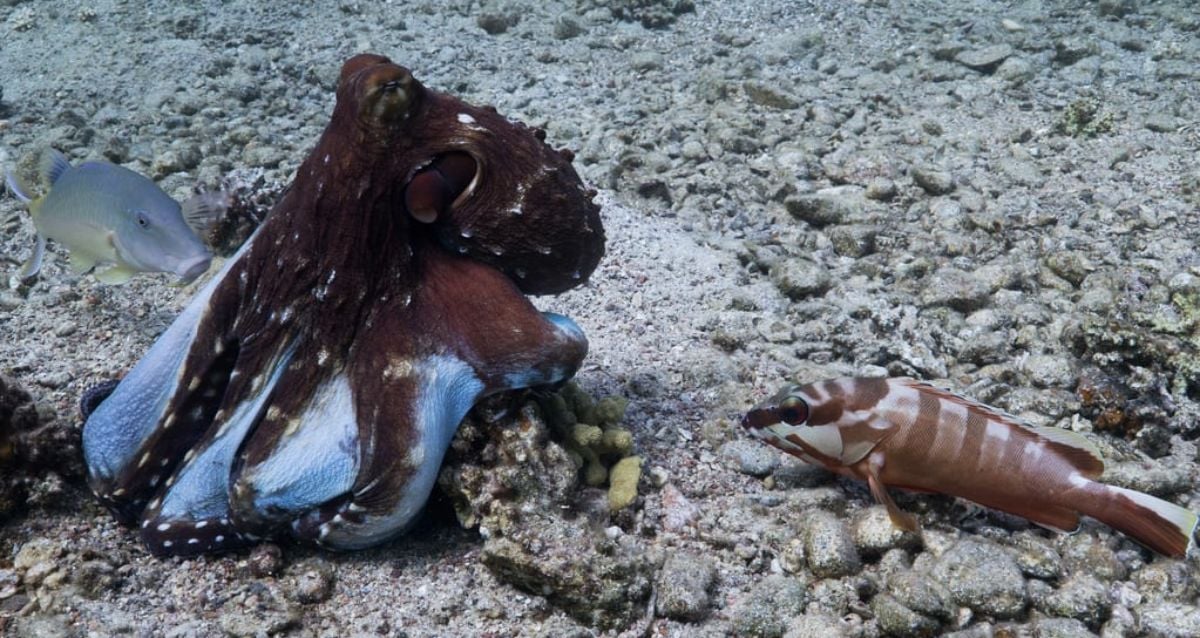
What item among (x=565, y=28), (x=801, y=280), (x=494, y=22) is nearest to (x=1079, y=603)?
(x=801, y=280)

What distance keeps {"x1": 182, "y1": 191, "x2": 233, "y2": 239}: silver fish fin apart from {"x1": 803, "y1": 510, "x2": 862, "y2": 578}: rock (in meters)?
3.80

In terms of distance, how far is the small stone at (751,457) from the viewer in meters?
3.08

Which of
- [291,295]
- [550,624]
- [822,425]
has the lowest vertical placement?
[550,624]

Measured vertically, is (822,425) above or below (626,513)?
above

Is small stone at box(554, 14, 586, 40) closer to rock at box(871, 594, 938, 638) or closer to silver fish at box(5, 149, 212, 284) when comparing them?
silver fish at box(5, 149, 212, 284)

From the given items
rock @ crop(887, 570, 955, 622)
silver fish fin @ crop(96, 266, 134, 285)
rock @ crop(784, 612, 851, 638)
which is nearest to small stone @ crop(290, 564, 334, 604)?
rock @ crop(784, 612, 851, 638)

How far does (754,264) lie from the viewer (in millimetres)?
4809

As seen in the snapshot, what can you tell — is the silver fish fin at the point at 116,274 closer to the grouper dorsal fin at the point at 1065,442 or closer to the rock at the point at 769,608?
the rock at the point at 769,608

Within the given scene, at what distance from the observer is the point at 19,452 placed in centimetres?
267

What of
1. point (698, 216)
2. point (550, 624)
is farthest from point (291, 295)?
point (698, 216)

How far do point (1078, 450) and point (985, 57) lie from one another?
6.32m

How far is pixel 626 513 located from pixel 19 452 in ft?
6.82

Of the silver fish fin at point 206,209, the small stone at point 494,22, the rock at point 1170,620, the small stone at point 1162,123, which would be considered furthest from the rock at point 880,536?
the small stone at point 494,22

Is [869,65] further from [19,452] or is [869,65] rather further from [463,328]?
[19,452]
